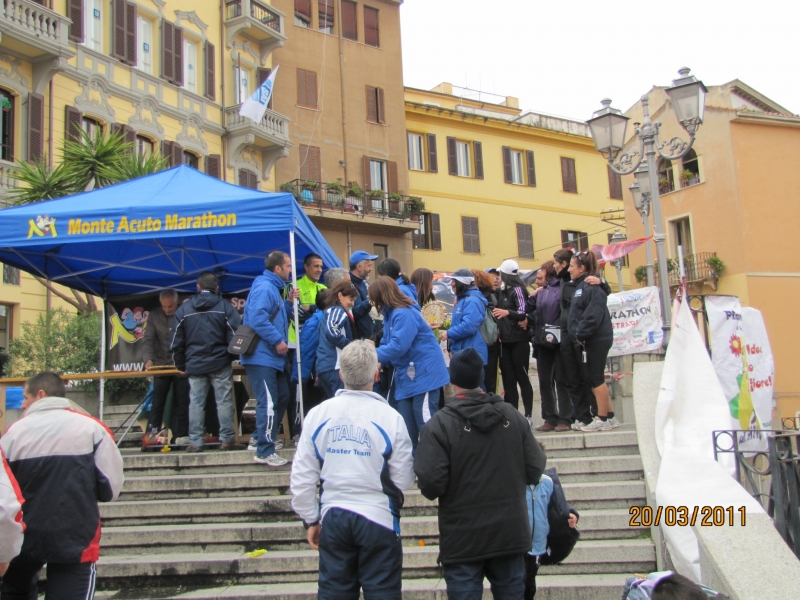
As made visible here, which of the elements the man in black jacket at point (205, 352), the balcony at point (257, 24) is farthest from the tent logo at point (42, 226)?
the balcony at point (257, 24)

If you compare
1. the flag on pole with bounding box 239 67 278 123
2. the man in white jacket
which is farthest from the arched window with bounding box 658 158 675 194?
the man in white jacket

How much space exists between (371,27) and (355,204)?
27.4 feet

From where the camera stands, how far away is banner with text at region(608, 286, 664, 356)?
43.0ft

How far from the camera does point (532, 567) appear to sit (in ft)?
15.5

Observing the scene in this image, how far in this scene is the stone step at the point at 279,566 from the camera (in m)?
5.98

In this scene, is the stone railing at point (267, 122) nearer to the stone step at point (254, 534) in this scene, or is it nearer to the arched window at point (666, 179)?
the arched window at point (666, 179)

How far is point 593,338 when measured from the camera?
803 cm

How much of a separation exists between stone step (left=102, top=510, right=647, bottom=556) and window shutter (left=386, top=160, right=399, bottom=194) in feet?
89.1

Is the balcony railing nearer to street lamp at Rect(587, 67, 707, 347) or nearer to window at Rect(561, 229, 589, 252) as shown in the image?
window at Rect(561, 229, 589, 252)

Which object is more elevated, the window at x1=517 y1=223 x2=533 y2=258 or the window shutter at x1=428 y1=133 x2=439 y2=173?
the window shutter at x1=428 y1=133 x2=439 y2=173

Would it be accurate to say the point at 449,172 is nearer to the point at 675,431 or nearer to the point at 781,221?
the point at 781,221

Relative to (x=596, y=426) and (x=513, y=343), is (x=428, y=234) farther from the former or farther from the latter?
(x=596, y=426)
